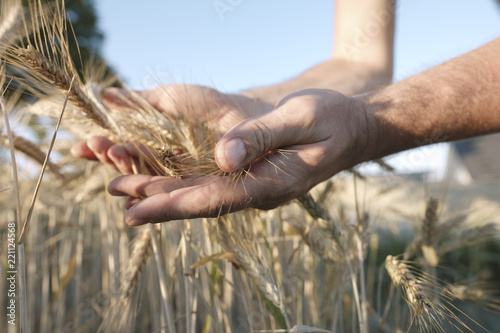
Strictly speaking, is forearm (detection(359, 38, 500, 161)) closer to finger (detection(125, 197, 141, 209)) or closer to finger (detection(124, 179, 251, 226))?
finger (detection(124, 179, 251, 226))

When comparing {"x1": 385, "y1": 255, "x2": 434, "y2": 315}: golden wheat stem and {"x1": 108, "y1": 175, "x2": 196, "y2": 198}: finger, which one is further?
{"x1": 108, "y1": 175, "x2": 196, "y2": 198}: finger

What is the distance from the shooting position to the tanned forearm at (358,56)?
163 centimetres

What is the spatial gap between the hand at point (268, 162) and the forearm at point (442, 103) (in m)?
0.07

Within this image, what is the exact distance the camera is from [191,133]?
0.96m

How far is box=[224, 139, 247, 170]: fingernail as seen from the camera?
2.45 ft

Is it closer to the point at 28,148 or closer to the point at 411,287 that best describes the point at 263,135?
the point at 411,287

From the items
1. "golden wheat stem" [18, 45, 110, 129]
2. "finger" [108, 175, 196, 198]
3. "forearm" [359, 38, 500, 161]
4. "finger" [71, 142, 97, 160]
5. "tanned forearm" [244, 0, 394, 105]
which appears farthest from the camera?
"tanned forearm" [244, 0, 394, 105]

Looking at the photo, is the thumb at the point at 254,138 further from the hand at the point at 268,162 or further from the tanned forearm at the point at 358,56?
the tanned forearm at the point at 358,56

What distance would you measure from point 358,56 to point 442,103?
84 centimetres

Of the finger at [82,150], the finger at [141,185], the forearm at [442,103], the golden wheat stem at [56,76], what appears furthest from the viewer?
the finger at [82,150]

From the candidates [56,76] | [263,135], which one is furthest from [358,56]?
[56,76]

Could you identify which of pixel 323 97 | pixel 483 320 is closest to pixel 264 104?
pixel 323 97

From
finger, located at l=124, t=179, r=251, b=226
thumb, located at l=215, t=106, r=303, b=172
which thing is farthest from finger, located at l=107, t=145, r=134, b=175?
thumb, located at l=215, t=106, r=303, b=172

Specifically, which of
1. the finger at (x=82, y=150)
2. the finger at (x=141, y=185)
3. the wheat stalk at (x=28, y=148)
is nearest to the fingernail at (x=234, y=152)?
the finger at (x=141, y=185)
